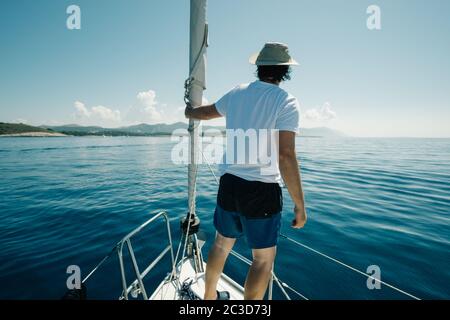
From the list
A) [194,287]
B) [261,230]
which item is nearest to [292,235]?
[194,287]

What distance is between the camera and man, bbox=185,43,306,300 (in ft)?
5.62

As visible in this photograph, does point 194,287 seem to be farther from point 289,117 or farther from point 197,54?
point 197,54

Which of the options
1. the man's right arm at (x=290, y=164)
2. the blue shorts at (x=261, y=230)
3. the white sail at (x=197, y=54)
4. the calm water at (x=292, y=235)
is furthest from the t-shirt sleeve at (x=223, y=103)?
the calm water at (x=292, y=235)

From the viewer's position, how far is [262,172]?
1.82 meters

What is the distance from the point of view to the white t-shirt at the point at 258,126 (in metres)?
1.72

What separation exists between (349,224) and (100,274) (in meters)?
7.15

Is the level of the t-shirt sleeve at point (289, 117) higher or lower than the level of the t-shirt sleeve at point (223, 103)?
lower

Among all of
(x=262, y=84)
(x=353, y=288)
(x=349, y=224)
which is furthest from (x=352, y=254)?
(x=262, y=84)

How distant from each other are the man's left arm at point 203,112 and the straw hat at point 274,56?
607 mm

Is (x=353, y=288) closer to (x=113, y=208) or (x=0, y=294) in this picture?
(x=0, y=294)

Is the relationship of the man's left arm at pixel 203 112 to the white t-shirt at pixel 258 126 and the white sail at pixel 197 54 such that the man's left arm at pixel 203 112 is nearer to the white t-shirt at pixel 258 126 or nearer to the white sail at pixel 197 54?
the white sail at pixel 197 54

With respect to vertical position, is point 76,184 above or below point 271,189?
below

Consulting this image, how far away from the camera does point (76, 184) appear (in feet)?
45.4

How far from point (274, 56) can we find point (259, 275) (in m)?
1.88
